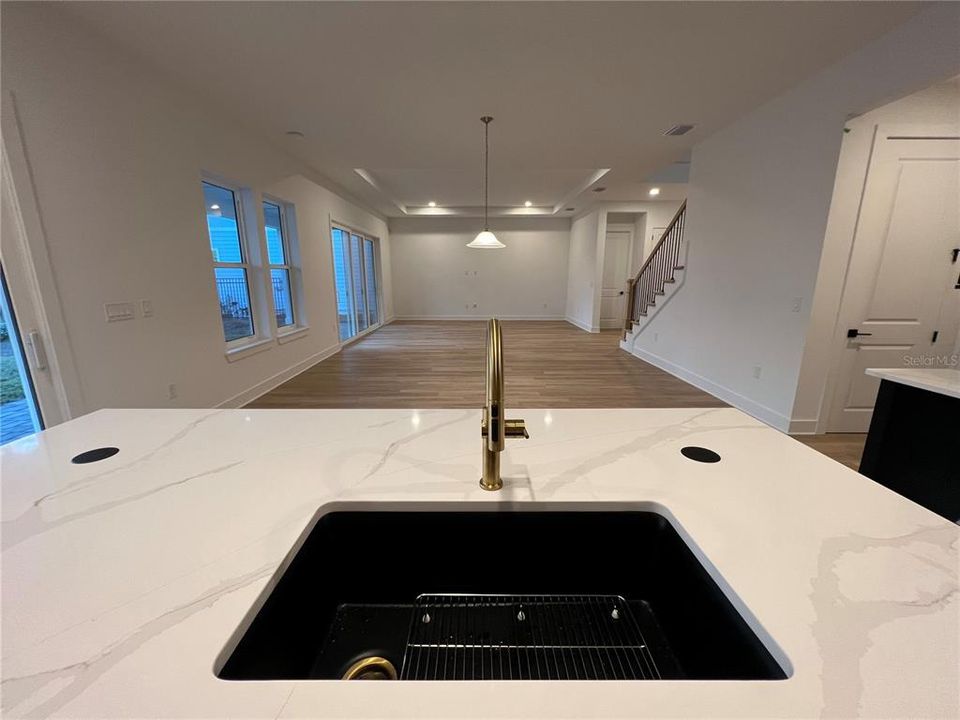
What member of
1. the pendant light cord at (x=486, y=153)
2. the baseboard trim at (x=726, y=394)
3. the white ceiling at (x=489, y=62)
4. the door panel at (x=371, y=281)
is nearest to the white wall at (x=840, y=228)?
the baseboard trim at (x=726, y=394)

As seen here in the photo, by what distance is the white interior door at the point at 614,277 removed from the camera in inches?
330

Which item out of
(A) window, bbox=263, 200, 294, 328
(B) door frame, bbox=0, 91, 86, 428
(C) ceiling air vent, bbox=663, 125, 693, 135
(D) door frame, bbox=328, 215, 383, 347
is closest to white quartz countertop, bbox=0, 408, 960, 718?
(B) door frame, bbox=0, 91, 86, 428

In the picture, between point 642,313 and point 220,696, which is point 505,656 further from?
point 642,313

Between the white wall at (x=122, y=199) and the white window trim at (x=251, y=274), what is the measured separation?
0.50ft

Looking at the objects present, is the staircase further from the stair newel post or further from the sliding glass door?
the sliding glass door

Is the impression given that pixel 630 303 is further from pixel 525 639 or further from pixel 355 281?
pixel 525 639

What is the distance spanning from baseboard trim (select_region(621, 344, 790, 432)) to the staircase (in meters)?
0.64

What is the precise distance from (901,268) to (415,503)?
3.94 metres

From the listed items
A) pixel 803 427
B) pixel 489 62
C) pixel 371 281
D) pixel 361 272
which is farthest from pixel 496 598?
pixel 371 281

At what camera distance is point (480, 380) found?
14.8 feet

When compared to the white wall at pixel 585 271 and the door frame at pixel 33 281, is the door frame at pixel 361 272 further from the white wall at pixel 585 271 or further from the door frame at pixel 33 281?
Answer: the white wall at pixel 585 271

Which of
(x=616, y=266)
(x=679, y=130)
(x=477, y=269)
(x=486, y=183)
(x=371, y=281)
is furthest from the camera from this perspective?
(x=477, y=269)

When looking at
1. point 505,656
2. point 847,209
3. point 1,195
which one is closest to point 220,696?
point 505,656

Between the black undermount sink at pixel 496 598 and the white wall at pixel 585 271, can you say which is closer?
the black undermount sink at pixel 496 598
